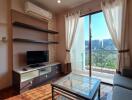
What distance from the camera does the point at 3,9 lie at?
9.40 ft

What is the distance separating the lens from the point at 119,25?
9.11ft

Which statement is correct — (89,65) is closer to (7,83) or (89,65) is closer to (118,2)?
(118,2)

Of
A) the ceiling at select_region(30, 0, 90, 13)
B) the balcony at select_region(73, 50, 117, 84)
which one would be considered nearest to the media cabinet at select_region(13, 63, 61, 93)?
the balcony at select_region(73, 50, 117, 84)

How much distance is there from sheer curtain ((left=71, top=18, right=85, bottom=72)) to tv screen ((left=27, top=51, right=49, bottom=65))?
1.08 metres

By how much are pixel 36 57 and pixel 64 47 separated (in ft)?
4.29

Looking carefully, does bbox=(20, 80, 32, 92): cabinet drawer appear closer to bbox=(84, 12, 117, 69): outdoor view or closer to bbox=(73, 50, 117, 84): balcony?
bbox=(73, 50, 117, 84): balcony

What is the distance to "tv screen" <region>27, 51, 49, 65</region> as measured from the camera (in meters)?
3.23

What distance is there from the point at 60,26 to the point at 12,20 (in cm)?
192

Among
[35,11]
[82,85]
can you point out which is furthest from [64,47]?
[82,85]

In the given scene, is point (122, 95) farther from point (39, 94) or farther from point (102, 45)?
point (102, 45)

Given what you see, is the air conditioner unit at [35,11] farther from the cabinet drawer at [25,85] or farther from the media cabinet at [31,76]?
the cabinet drawer at [25,85]

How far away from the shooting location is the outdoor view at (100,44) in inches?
140

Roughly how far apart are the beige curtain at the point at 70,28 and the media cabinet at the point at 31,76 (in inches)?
31.0

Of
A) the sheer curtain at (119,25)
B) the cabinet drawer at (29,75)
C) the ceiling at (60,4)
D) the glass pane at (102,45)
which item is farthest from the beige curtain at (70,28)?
the cabinet drawer at (29,75)
